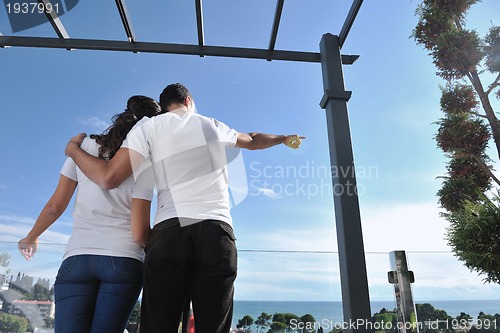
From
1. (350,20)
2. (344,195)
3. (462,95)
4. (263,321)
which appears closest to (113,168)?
(344,195)

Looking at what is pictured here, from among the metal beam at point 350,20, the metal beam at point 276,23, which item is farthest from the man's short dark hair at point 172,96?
the metal beam at point 350,20

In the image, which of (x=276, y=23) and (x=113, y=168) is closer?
(x=113, y=168)

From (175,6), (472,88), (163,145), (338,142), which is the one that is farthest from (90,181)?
(472,88)

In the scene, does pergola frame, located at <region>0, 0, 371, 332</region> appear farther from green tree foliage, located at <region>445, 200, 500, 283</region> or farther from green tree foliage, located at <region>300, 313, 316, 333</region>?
green tree foliage, located at <region>445, 200, 500, 283</region>

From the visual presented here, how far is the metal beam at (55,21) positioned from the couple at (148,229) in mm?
1290

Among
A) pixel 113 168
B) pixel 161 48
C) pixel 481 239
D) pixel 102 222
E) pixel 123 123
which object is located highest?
pixel 161 48

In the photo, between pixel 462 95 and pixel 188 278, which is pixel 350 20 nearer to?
pixel 188 278

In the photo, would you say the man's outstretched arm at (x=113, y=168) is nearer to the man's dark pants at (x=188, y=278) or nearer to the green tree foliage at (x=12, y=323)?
the man's dark pants at (x=188, y=278)

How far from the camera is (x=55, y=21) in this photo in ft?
6.65

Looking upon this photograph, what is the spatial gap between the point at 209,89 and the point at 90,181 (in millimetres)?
6202

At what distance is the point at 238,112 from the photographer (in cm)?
690

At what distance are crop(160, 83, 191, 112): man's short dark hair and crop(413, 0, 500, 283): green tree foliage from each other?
690cm

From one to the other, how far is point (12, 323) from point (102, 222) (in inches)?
43.7

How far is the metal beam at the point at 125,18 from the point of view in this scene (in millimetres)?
2013
